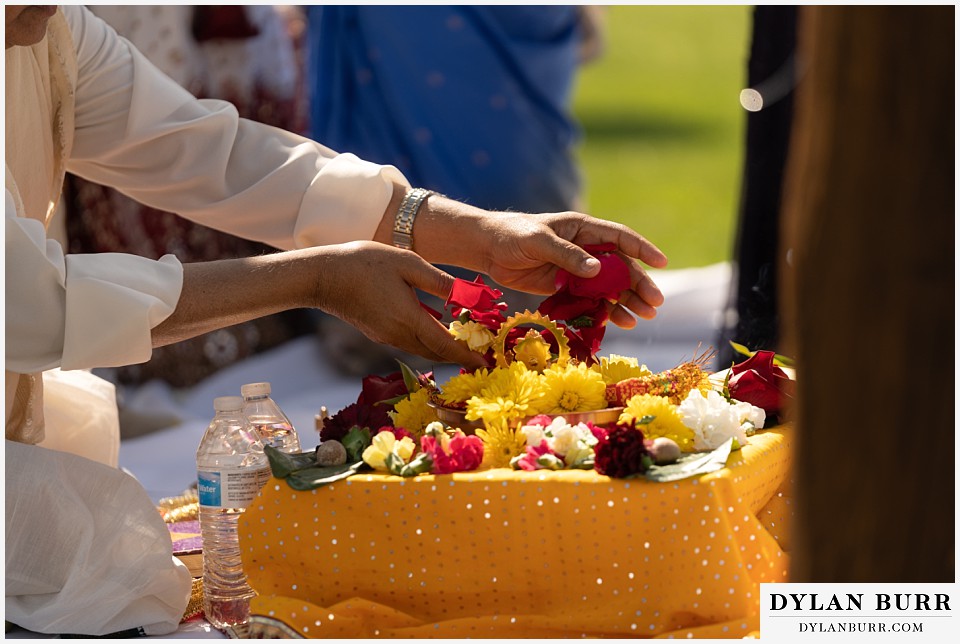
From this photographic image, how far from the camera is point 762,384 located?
177 cm

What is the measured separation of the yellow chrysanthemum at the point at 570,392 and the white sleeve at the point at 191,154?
2.49ft

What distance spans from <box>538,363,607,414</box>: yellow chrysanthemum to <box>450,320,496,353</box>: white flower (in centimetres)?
14

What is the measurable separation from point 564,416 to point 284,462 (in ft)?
1.29

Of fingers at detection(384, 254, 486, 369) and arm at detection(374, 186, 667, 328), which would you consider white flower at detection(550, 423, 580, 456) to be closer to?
fingers at detection(384, 254, 486, 369)

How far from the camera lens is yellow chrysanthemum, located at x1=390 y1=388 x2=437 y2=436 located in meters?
1.70

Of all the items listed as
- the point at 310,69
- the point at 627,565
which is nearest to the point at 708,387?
the point at 627,565

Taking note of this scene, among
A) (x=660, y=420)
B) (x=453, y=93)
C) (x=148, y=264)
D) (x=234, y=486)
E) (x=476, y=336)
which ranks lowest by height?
(x=234, y=486)

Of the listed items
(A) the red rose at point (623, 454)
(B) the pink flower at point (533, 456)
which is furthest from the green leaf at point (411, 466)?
(A) the red rose at point (623, 454)

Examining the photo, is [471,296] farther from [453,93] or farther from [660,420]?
[453,93]

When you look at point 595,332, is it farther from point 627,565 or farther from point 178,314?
point 178,314

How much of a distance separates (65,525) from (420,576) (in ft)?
1.88

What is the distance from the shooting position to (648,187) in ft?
44.2

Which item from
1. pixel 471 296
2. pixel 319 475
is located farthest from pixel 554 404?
pixel 319 475

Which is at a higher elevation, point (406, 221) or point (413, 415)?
point (406, 221)
